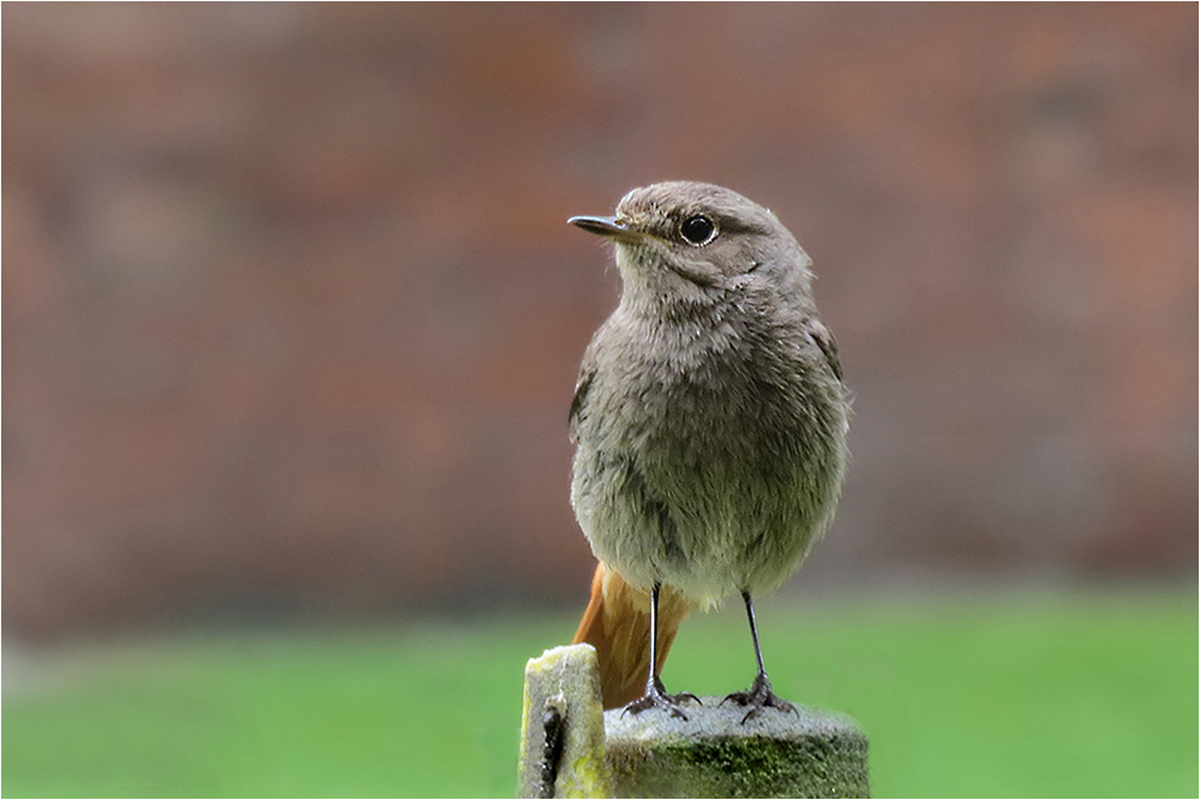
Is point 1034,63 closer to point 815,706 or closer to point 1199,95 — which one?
point 1199,95

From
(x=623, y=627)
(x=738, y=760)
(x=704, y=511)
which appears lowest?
(x=738, y=760)

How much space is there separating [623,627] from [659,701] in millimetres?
488

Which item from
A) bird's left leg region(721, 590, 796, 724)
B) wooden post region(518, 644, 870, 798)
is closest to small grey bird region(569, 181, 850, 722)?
bird's left leg region(721, 590, 796, 724)

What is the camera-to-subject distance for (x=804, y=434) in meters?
2.82

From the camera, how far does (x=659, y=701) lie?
2449 millimetres

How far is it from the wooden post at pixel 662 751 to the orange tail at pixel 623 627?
471mm


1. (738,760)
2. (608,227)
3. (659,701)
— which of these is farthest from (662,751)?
(608,227)

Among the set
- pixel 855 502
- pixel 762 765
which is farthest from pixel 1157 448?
pixel 762 765

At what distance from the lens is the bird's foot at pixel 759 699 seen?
7.84 ft

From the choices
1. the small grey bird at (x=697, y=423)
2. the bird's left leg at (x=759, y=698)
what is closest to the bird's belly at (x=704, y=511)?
the small grey bird at (x=697, y=423)

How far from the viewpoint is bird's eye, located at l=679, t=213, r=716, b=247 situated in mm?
2699

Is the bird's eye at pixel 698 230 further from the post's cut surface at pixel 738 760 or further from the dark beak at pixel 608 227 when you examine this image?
the post's cut surface at pixel 738 760

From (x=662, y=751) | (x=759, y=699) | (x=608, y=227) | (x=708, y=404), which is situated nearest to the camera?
(x=662, y=751)

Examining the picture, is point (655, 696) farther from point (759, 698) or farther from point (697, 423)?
point (697, 423)
